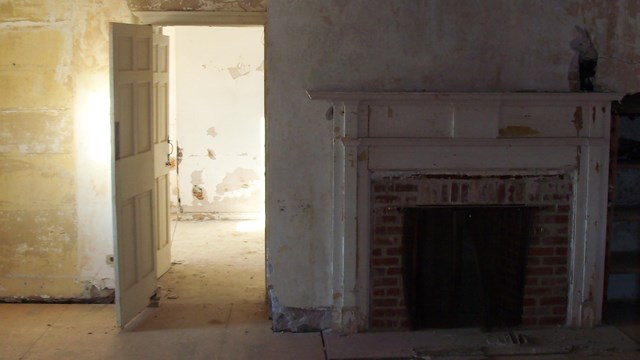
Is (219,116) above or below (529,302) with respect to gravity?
above

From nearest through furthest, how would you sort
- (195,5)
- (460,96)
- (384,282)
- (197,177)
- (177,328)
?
1. (460,96)
2. (384,282)
3. (177,328)
4. (195,5)
5. (197,177)

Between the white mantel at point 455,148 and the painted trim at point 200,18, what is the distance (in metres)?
1.14

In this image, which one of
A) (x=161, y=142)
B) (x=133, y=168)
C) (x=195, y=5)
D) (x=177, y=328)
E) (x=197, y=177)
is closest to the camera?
(x=177, y=328)

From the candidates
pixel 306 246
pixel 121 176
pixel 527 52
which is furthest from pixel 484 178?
pixel 121 176

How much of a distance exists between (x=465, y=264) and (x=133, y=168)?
2.37m

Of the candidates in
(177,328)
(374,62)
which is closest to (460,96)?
(374,62)

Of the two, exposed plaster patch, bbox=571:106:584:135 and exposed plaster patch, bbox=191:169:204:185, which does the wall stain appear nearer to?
exposed plaster patch, bbox=571:106:584:135

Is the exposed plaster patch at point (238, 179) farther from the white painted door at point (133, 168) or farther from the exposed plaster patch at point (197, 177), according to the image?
the white painted door at point (133, 168)

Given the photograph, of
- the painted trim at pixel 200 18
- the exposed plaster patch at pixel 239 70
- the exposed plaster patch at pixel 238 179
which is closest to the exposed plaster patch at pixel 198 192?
the exposed plaster patch at pixel 238 179

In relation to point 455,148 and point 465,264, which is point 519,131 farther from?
point 465,264

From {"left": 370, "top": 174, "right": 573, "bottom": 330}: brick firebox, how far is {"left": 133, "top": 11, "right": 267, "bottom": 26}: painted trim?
1.61 metres

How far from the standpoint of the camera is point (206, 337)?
4781 mm

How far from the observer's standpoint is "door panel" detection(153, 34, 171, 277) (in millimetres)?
5785

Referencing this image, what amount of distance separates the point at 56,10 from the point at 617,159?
4.15 m
